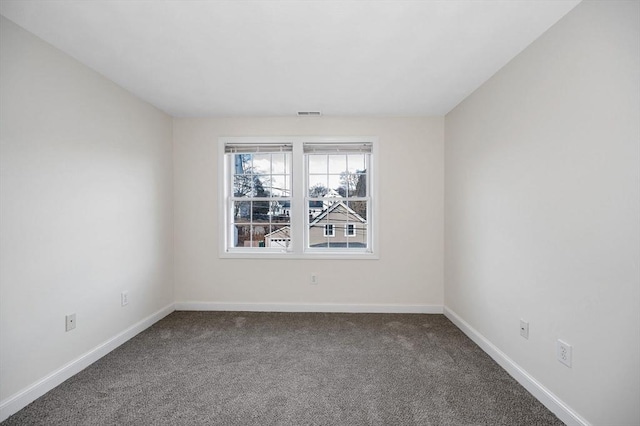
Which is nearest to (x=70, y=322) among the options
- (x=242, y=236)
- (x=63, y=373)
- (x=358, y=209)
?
(x=63, y=373)

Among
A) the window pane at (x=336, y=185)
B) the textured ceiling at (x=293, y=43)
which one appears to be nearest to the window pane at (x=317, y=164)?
the window pane at (x=336, y=185)

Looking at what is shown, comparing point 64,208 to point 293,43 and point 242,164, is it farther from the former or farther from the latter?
point 293,43

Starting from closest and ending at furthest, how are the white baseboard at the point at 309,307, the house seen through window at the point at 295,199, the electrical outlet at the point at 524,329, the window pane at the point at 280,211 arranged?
the electrical outlet at the point at 524,329
the white baseboard at the point at 309,307
the house seen through window at the point at 295,199
the window pane at the point at 280,211

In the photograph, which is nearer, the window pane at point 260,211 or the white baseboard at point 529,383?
the white baseboard at point 529,383

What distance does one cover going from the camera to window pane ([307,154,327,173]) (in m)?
3.66

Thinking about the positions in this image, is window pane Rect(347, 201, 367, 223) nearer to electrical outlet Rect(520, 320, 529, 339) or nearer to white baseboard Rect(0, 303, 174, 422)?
electrical outlet Rect(520, 320, 529, 339)

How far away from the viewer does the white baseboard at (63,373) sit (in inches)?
69.4

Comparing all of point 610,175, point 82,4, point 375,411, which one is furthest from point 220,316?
point 610,175

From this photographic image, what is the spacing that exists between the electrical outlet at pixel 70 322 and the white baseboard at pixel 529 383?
11.2 feet

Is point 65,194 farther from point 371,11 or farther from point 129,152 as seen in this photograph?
point 371,11

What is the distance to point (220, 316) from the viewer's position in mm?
3363

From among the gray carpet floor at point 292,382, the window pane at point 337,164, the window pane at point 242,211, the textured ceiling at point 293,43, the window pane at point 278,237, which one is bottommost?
the gray carpet floor at point 292,382

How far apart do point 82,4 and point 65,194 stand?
4.26ft

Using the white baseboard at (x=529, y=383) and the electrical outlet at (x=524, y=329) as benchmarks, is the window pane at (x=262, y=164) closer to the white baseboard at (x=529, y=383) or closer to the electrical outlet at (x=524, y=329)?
the white baseboard at (x=529, y=383)
